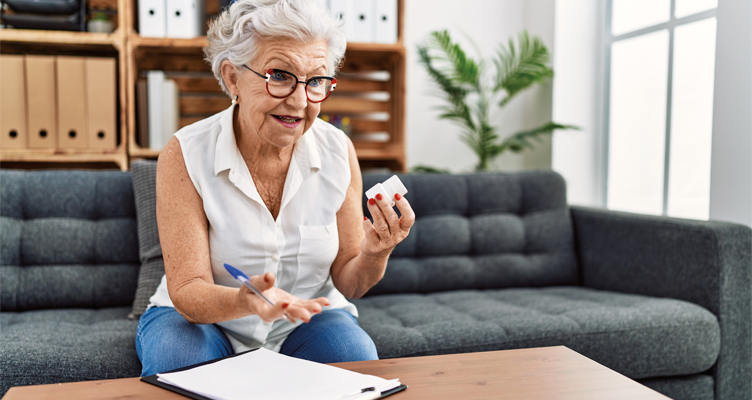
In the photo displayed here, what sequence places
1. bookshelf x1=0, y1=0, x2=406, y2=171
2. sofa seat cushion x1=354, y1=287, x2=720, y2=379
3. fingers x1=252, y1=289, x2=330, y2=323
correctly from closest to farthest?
fingers x1=252, y1=289, x2=330, y2=323
sofa seat cushion x1=354, y1=287, x2=720, y2=379
bookshelf x1=0, y1=0, x2=406, y2=171

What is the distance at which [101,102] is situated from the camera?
2145 millimetres

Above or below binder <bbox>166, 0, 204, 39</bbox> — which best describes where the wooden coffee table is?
below

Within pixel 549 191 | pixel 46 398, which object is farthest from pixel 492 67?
pixel 46 398

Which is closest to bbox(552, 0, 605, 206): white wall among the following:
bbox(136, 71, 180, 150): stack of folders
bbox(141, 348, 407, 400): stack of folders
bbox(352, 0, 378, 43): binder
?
bbox(352, 0, 378, 43): binder

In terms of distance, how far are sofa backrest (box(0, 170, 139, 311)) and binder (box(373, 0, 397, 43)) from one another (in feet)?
3.96

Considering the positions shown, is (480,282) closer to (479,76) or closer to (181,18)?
(479,76)

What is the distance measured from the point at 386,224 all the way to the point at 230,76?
0.45 meters

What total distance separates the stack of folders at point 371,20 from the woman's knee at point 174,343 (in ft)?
5.03

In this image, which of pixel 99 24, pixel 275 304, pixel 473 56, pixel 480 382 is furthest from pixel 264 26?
pixel 473 56

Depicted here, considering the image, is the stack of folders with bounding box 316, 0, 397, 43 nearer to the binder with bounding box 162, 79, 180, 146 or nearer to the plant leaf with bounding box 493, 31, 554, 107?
the plant leaf with bounding box 493, 31, 554, 107

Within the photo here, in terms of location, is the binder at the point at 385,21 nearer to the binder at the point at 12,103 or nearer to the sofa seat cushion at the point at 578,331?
the sofa seat cushion at the point at 578,331

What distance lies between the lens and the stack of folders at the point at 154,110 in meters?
2.21

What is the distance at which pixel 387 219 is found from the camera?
96 cm

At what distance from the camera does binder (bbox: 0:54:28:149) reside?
6.72 ft
